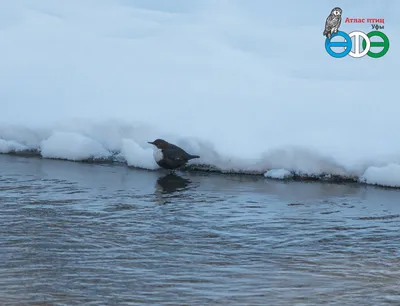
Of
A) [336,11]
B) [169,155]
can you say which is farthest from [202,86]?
[336,11]

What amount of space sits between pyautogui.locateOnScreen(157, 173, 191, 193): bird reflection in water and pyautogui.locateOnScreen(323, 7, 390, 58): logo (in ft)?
15.7

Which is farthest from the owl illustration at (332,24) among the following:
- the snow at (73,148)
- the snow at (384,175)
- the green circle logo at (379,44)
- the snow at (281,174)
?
the snow at (73,148)

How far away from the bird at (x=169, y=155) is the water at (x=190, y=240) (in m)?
0.19

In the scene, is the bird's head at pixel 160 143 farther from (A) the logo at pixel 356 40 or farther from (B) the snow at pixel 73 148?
(A) the logo at pixel 356 40

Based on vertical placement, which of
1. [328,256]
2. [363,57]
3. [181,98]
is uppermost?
[363,57]

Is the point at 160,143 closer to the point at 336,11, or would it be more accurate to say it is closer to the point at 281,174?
the point at 281,174

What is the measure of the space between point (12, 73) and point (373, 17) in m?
6.10

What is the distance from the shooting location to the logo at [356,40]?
13.2 meters

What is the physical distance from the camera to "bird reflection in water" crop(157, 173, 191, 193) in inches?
351

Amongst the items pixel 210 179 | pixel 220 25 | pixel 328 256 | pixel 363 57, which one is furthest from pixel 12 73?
pixel 328 256

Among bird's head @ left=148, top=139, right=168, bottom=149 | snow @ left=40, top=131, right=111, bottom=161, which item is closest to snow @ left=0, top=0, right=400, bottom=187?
snow @ left=40, top=131, right=111, bottom=161

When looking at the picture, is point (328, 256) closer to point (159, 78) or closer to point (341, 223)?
point (341, 223)

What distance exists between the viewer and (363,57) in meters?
13.1

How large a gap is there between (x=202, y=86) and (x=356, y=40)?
2904mm
